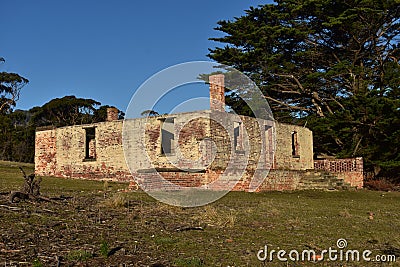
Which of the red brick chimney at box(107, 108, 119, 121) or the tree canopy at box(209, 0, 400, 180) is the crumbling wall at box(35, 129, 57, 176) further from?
the tree canopy at box(209, 0, 400, 180)

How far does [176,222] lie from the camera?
8.02 metres

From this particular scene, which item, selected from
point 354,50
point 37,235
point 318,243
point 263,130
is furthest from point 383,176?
point 37,235

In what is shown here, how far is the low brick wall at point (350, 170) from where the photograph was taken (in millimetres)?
23000

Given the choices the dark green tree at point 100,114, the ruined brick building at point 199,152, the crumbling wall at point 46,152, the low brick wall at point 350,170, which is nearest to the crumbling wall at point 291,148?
the ruined brick building at point 199,152

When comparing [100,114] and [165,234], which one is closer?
[165,234]

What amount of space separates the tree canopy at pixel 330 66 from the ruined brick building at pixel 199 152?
7.27 feet

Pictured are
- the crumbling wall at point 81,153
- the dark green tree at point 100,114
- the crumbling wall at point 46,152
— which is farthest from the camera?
the dark green tree at point 100,114

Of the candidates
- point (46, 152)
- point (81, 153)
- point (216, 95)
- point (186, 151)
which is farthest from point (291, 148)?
point (46, 152)

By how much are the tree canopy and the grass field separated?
14640 mm

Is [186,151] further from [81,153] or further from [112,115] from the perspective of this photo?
[81,153]

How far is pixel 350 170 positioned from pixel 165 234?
1839 centimetres

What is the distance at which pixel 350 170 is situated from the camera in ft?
76.6

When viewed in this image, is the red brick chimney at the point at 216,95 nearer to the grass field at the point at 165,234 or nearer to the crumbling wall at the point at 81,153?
the crumbling wall at the point at 81,153

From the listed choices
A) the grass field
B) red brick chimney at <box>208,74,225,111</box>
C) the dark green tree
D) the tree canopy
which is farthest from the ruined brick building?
the dark green tree
